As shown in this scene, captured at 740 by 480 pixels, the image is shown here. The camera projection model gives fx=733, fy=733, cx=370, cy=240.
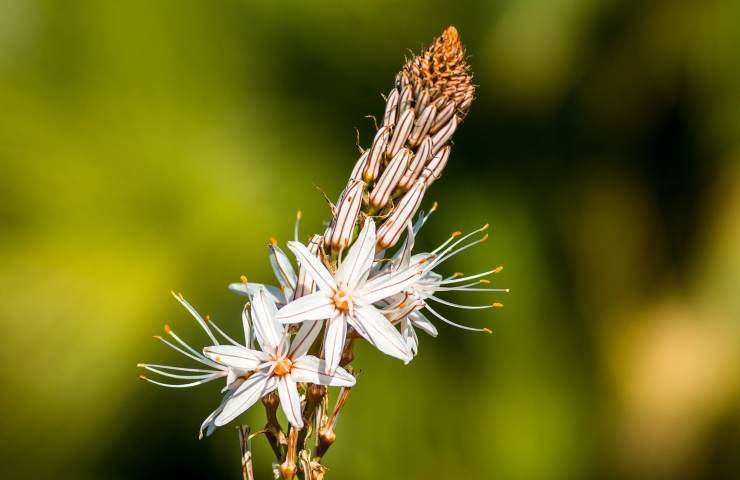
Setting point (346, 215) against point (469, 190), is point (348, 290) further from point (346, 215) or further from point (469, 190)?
point (469, 190)

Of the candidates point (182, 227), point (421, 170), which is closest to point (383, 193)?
point (421, 170)

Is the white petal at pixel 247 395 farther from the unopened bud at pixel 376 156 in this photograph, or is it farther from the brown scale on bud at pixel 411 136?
the unopened bud at pixel 376 156

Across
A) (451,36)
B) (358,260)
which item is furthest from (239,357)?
(451,36)

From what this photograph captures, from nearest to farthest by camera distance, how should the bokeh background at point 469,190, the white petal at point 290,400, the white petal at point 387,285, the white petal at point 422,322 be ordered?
the white petal at point 290,400 → the white petal at point 387,285 → the white petal at point 422,322 → the bokeh background at point 469,190

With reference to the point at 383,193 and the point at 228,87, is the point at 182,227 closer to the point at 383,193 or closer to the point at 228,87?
the point at 228,87

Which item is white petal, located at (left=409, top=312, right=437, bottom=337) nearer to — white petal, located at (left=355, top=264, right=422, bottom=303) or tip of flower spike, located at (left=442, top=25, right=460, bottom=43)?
A: white petal, located at (left=355, top=264, right=422, bottom=303)

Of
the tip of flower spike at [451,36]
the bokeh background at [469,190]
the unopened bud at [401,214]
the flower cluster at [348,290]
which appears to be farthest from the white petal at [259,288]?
the bokeh background at [469,190]

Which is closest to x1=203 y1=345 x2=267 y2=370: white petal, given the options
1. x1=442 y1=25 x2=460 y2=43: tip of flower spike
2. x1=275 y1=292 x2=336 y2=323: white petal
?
x1=275 y1=292 x2=336 y2=323: white petal
